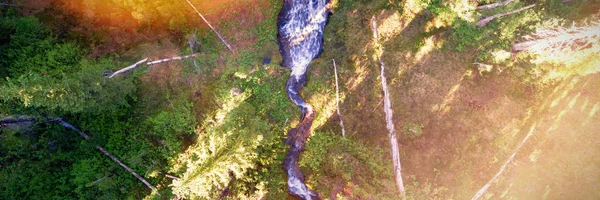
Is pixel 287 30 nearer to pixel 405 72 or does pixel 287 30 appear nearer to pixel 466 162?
pixel 405 72

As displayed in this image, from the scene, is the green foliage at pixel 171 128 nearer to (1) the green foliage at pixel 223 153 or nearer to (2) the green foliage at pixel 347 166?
(1) the green foliage at pixel 223 153

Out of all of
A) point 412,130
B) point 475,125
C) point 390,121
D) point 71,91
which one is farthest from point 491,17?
point 71,91

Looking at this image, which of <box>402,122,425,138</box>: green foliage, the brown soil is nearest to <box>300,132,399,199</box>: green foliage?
the brown soil

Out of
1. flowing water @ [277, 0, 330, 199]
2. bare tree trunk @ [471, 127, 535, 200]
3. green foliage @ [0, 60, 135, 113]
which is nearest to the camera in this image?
green foliage @ [0, 60, 135, 113]

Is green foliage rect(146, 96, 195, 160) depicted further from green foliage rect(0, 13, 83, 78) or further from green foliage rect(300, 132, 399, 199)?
green foliage rect(300, 132, 399, 199)

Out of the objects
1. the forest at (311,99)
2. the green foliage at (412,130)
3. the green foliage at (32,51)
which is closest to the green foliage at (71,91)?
the forest at (311,99)

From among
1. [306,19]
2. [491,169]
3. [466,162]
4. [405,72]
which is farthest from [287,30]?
[491,169]
